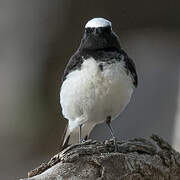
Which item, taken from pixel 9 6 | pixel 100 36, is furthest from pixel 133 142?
pixel 9 6

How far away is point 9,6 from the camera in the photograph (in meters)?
8.92

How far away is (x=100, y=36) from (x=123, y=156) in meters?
1.34

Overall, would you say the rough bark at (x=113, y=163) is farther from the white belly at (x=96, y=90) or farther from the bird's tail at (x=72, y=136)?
the bird's tail at (x=72, y=136)

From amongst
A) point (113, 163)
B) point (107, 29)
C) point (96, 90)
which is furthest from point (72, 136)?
point (113, 163)

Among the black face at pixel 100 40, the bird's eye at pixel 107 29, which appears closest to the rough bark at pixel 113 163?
the black face at pixel 100 40

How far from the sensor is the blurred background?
8.64 m

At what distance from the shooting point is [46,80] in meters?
8.60

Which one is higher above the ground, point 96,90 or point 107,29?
point 107,29

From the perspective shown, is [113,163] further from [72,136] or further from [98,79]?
[72,136]

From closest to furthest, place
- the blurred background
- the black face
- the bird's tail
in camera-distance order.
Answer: the black face → the bird's tail → the blurred background

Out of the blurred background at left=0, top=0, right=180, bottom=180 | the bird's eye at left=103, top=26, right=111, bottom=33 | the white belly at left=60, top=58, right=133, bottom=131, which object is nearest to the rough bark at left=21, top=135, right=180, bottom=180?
the white belly at left=60, top=58, right=133, bottom=131

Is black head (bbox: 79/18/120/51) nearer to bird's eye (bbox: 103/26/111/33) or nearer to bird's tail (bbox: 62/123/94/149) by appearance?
bird's eye (bbox: 103/26/111/33)

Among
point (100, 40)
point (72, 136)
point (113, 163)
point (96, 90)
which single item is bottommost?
point (72, 136)

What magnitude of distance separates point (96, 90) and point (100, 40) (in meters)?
0.42
